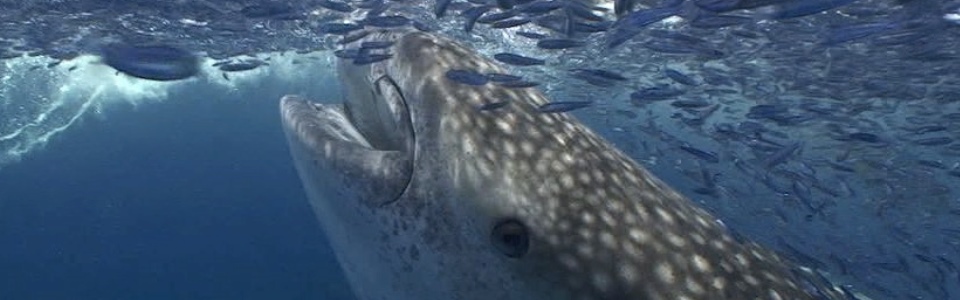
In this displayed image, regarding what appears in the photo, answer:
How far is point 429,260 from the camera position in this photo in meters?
2.79

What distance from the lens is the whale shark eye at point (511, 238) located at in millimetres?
2604

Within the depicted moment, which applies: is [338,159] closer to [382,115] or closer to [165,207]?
[382,115]

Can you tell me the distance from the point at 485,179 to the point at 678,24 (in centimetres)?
1300

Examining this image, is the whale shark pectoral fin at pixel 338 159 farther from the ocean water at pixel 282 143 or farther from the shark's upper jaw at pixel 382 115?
the ocean water at pixel 282 143

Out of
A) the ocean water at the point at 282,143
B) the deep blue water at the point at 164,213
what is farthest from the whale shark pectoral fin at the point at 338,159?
the deep blue water at the point at 164,213

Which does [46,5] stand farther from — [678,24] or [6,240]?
[6,240]

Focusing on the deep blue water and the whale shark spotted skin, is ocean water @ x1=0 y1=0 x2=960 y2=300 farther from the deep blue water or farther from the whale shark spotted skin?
the whale shark spotted skin

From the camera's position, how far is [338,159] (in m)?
3.06

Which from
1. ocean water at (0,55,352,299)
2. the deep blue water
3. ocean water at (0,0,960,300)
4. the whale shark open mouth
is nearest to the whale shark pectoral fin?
the whale shark open mouth

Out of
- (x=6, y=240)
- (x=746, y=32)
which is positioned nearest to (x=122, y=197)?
(x=6, y=240)

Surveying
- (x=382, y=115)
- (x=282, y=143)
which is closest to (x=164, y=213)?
(x=282, y=143)

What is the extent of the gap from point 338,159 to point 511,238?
0.80 meters

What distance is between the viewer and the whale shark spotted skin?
102 inches

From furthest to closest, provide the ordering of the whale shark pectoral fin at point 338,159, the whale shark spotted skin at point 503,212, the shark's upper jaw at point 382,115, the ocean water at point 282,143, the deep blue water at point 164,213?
the deep blue water at point 164,213 → the ocean water at point 282,143 → the shark's upper jaw at point 382,115 → the whale shark pectoral fin at point 338,159 → the whale shark spotted skin at point 503,212
